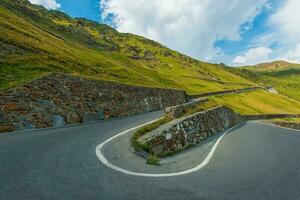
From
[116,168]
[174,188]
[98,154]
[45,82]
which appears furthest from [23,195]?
[45,82]

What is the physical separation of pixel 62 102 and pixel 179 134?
34.9 feet

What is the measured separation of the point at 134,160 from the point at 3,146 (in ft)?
17.0

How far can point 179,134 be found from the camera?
1194cm

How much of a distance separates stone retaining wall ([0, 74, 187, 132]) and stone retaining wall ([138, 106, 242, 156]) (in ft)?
28.7

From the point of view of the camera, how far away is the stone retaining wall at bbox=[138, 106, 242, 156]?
389 inches

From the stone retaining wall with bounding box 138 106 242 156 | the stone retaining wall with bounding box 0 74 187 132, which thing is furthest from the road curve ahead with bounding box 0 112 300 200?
the stone retaining wall with bounding box 0 74 187 132

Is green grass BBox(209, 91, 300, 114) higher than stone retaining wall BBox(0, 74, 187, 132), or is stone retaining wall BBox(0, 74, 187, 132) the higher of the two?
stone retaining wall BBox(0, 74, 187, 132)

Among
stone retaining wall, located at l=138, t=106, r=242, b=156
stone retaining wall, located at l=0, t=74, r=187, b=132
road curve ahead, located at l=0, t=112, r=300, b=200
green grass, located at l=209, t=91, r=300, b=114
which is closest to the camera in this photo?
road curve ahead, located at l=0, t=112, r=300, b=200

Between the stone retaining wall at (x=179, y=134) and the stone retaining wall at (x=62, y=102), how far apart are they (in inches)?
344

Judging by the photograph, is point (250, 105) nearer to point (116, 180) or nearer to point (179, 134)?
point (179, 134)

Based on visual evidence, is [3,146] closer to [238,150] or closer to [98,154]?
[98,154]

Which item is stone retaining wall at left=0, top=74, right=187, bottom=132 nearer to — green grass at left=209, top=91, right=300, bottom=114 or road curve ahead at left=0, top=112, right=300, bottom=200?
road curve ahead at left=0, top=112, right=300, bottom=200

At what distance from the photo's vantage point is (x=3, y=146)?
9.47m

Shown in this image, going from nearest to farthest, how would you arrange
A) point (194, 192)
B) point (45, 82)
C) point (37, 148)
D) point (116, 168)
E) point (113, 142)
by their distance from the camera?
1. point (194, 192)
2. point (116, 168)
3. point (37, 148)
4. point (113, 142)
5. point (45, 82)
